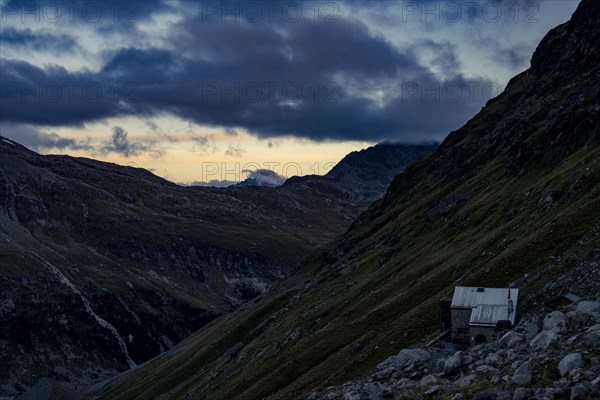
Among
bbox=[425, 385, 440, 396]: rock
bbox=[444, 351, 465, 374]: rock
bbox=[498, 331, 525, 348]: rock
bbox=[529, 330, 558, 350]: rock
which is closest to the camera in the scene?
bbox=[425, 385, 440, 396]: rock

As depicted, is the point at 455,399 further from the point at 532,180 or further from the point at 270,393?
the point at 532,180

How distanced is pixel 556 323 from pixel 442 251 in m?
64.7

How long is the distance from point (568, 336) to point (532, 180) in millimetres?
75856

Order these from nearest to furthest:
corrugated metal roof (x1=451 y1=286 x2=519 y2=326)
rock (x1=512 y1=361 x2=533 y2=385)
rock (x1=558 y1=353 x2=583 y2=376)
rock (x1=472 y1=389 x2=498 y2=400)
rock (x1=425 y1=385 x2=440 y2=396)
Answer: rock (x1=558 y1=353 x2=583 y2=376) → rock (x1=472 y1=389 x2=498 y2=400) → rock (x1=512 y1=361 x2=533 y2=385) → rock (x1=425 y1=385 x2=440 y2=396) → corrugated metal roof (x1=451 y1=286 x2=519 y2=326)

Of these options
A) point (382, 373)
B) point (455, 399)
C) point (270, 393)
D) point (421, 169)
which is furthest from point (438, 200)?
point (455, 399)

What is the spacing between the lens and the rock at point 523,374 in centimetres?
2806

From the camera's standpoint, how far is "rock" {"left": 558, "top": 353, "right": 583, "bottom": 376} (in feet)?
90.3

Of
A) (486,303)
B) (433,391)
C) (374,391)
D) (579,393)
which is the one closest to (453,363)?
(433,391)

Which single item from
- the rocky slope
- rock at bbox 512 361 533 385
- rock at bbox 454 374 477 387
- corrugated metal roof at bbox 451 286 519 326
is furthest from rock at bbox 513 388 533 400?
corrugated metal roof at bbox 451 286 519 326

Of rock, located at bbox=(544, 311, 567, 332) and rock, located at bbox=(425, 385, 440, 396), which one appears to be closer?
rock, located at bbox=(425, 385, 440, 396)

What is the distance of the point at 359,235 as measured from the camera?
173 metres

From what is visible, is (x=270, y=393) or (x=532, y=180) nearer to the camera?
(x=270, y=393)

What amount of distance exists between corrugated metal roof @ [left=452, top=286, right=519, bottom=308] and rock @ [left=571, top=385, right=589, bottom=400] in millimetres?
29113

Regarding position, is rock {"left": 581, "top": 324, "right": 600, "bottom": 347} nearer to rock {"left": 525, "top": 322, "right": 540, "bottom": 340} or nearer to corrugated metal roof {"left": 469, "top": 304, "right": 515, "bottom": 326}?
rock {"left": 525, "top": 322, "right": 540, "bottom": 340}
